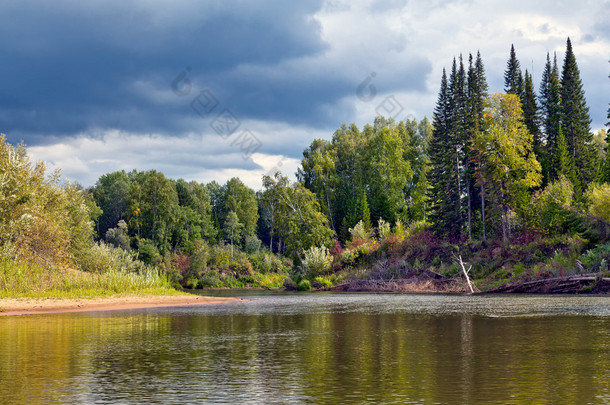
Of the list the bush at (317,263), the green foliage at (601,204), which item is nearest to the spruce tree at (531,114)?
the green foliage at (601,204)

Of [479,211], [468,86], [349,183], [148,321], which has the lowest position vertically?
[148,321]

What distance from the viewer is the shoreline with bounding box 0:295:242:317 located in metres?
37.8

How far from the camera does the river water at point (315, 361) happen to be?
38.4 feet

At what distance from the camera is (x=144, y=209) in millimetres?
120625

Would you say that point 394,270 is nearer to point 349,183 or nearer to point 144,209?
point 349,183

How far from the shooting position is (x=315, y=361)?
16.1m

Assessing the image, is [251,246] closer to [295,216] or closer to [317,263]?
[295,216]

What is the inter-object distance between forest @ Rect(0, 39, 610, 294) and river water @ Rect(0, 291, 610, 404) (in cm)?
2480

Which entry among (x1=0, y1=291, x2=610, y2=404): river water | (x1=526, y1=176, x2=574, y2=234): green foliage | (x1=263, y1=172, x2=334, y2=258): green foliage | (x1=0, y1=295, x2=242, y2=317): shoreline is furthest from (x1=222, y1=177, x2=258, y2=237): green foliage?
(x1=0, y1=291, x2=610, y2=404): river water

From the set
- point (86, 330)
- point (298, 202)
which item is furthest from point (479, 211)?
point (86, 330)

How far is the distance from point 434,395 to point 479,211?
7144 cm

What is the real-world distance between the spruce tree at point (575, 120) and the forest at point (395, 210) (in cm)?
21

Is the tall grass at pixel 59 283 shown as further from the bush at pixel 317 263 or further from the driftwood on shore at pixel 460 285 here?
the bush at pixel 317 263

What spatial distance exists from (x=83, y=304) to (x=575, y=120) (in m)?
75.3
